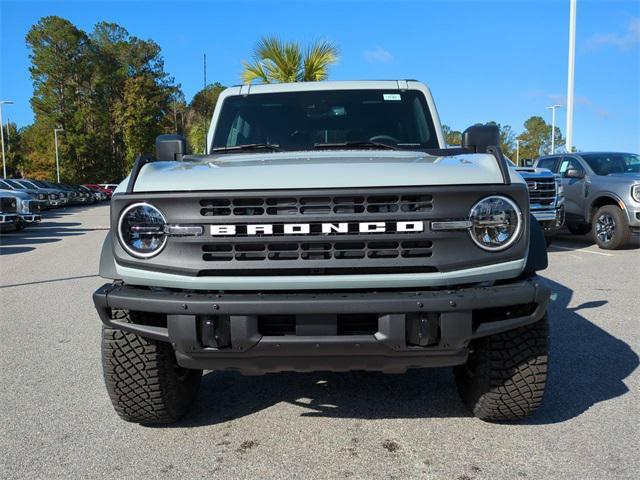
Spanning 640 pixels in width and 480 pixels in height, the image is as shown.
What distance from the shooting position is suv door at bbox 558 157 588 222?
38.8 feet

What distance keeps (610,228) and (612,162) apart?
156 centimetres

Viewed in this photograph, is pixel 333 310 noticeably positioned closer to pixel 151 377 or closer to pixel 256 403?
pixel 151 377

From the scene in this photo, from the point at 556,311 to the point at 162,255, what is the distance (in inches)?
184

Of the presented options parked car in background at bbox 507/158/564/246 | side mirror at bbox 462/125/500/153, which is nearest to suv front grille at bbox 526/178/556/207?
parked car in background at bbox 507/158/564/246

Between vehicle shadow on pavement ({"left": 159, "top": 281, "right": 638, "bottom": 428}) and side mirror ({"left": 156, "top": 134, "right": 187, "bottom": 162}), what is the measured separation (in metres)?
1.61

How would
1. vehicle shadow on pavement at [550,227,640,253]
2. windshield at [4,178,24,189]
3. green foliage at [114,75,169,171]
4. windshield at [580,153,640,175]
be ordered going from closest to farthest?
vehicle shadow on pavement at [550,227,640,253] → windshield at [580,153,640,175] → windshield at [4,178,24,189] → green foliage at [114,75,169,171]

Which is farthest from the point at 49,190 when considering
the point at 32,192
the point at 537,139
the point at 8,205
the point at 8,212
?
the point at 537,139

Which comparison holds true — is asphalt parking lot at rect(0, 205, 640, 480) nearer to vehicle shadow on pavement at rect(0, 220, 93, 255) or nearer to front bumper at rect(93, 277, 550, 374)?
front bumper at rect(93, 277, 550, 374)

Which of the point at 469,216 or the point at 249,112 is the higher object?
the point at 249,112

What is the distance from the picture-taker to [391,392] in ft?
12.7

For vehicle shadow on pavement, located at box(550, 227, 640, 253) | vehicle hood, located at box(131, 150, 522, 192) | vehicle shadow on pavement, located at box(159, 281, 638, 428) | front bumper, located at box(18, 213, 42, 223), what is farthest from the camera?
front bumper, located at box(18, 213, 42, 223)

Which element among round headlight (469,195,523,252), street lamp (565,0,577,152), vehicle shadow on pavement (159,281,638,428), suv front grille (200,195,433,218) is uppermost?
street lamp (565,0,577,152)

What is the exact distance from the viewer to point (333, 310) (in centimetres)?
252

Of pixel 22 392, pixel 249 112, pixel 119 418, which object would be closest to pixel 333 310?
pixel 119 418
